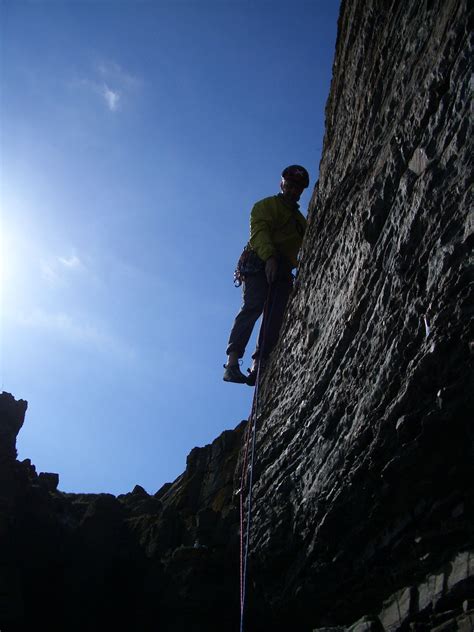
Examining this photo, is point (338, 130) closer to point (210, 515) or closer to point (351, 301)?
point (351, 301)

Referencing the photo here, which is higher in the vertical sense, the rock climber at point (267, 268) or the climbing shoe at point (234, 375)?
the rock climber at point (267, 268)

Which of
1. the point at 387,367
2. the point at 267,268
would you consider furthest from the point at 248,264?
the point at 387,367

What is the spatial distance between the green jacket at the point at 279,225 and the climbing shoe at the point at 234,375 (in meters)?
1.97

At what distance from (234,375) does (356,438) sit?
3634 mm

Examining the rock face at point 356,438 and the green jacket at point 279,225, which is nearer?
the rock face at point 356,438

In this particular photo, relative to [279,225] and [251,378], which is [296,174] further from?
[251,378]

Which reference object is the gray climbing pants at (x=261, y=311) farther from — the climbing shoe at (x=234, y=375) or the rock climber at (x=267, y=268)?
the climbing shoe at (x=234, y=375)

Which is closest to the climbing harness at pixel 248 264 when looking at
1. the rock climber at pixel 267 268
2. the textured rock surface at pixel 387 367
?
the rock climber at pixel 267 268

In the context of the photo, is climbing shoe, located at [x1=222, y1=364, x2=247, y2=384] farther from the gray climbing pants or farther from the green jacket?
the green jacket

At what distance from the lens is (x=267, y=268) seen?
8.38m

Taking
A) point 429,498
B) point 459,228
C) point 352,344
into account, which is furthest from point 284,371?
point 459,228

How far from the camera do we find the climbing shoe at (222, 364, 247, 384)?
8156 mm

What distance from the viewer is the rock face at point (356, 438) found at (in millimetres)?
4074

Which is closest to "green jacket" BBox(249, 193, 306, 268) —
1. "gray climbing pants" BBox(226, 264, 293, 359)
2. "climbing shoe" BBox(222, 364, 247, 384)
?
"gray climbing pants" BBox(226, 264, 293, 359)
